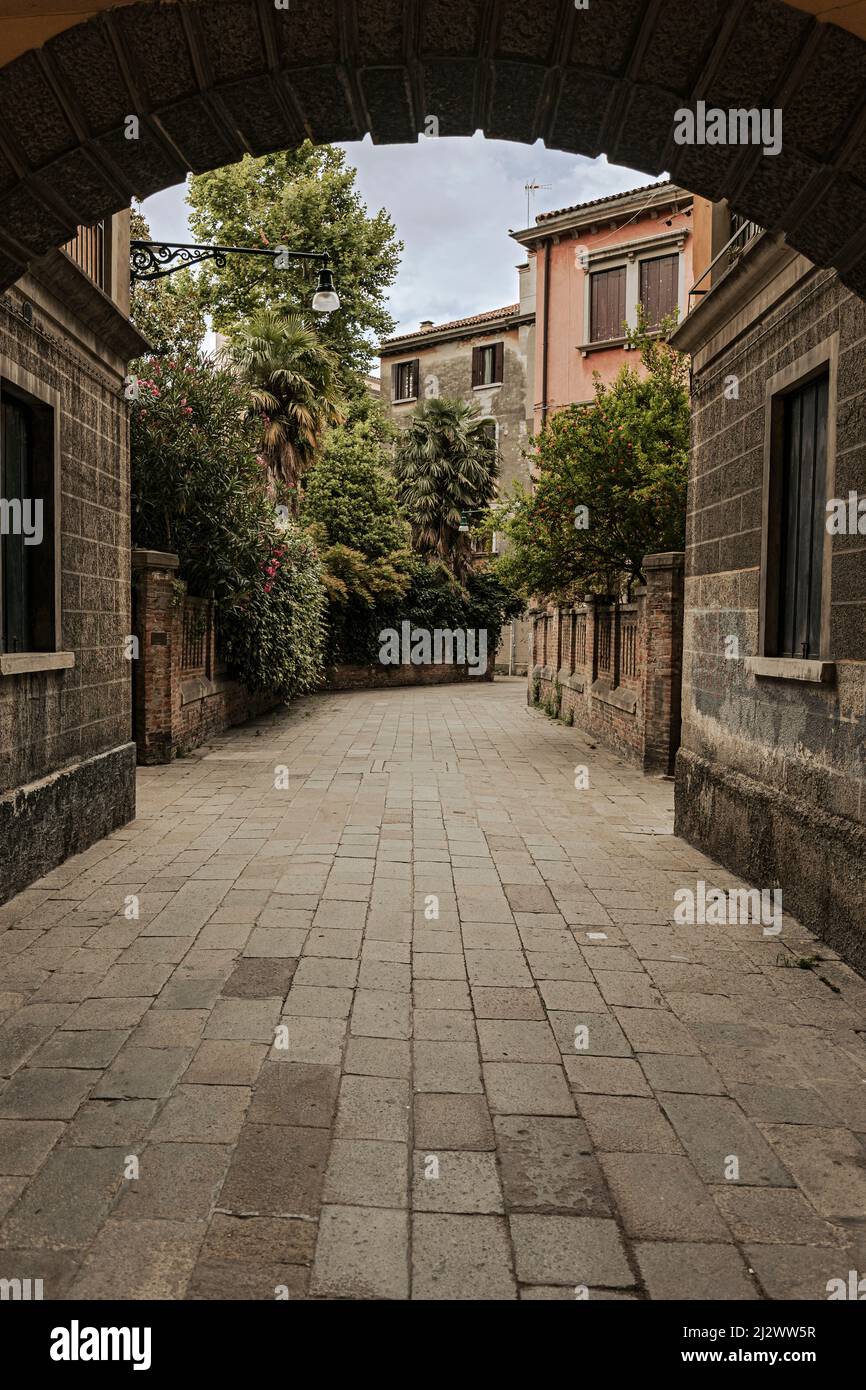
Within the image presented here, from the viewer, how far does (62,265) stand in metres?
6.54

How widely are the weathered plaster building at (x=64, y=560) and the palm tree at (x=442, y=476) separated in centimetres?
2400

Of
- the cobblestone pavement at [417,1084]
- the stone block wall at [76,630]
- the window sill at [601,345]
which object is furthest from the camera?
the window sill at [601,345]

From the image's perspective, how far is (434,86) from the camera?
13.4ft

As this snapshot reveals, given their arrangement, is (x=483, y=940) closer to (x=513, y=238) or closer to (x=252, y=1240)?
(x=252, y=1240)

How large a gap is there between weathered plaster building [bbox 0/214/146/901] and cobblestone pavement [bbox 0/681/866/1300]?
22.2 inches

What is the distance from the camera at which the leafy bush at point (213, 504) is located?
Result: 1323cm

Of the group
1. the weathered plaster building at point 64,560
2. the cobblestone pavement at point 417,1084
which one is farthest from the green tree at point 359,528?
the cobblestone pavement at point 417,1084

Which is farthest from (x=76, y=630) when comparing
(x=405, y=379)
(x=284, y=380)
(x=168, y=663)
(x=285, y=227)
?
(x=405, y=379)

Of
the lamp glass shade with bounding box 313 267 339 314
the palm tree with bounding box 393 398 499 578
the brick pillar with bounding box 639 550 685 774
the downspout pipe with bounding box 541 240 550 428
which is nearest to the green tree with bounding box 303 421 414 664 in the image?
the palm tree with bounding box 393 398 499 578

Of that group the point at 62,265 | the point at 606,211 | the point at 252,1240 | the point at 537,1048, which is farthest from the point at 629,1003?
the point at 606,211

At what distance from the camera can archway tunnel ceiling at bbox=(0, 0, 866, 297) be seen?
366 centimetres

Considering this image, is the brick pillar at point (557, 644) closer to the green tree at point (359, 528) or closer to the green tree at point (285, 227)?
the green tree at point (359, 528)

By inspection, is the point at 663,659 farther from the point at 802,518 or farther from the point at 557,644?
the point at 557,644

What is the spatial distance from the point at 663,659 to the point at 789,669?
17.9 feet
